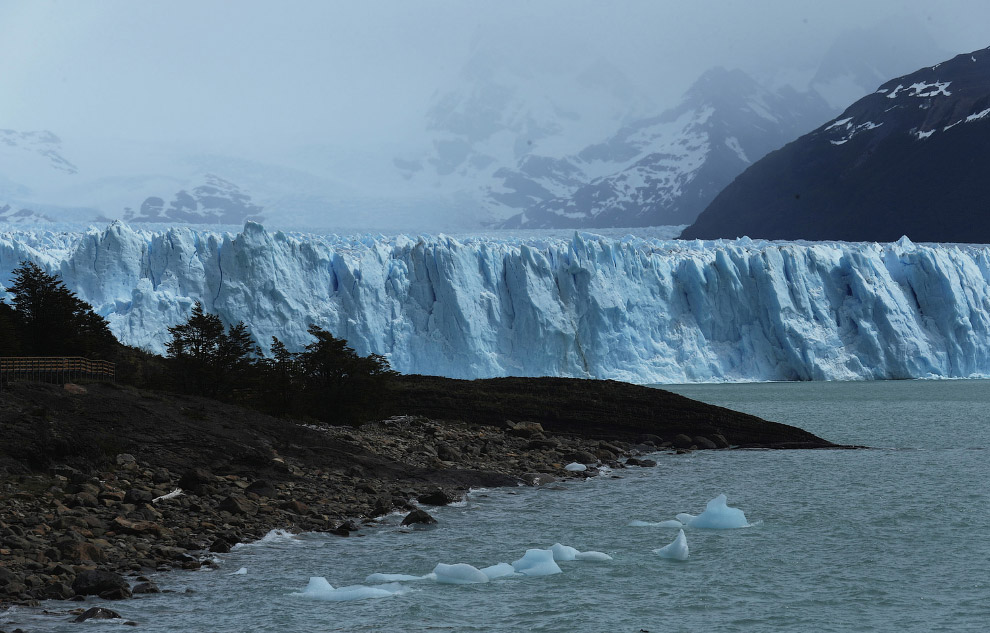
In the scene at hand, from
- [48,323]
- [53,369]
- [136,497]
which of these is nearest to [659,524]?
[136,497]

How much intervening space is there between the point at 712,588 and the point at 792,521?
4222mm

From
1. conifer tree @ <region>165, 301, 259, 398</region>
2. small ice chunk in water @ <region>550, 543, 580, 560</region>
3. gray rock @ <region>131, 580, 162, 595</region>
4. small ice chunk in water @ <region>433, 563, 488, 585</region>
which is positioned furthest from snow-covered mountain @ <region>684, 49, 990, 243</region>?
gray rock @ <region>131, 580, 162, 595</region>

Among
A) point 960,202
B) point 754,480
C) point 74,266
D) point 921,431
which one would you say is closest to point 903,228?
point 960,202

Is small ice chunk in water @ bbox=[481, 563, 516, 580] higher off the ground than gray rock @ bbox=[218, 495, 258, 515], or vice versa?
gray rock @ bbox=[218, 495, 258, 515]

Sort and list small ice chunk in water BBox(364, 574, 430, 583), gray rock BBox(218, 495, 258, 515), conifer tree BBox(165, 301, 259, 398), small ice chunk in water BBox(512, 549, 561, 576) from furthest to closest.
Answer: conifer tree BBox(165, 301, 259, 398), gray rock BBox(218, 495, 258, 515), small ice chunk in water BBox(512, 549, 561, 576), small ice chunk in water BBox(364, 574, 430, 583)

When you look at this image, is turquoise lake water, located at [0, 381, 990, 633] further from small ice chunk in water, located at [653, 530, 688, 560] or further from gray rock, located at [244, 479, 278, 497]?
gray rock, located at [244, 479, 278, 497]

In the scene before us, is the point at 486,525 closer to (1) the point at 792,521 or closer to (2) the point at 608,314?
(1) the point at 792,521

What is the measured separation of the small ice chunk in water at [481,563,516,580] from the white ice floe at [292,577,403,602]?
3.91 ft

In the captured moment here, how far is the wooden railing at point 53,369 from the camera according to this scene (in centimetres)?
1786

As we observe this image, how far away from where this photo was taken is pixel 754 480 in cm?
1858

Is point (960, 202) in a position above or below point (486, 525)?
above

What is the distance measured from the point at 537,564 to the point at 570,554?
0.74m

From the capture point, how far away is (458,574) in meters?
11.0

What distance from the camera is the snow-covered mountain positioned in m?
78.1
